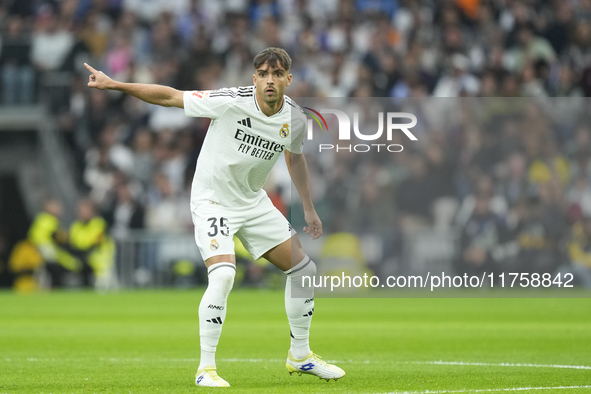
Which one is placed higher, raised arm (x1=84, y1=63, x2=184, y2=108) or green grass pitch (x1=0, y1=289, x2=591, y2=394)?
raised arm (x1=84, y1=63, x2=184, y2=108)

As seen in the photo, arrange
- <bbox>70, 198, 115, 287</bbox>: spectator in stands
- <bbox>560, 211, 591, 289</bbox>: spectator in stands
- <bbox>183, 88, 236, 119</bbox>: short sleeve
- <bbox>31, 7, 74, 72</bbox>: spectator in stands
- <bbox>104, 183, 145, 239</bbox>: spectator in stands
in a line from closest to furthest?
<bbox>183, 88, 236, 119</bbox>: short sleeve < <bbox>560, 211, 591, 289</bbox>: spectator in stands < <bbox>70, 198, 115, 287</bbox>: spectator in stands < <bbox>104, 183, 145, 239</bbox>: spectator in stands < <bbox>31, 7, 74, 72</bbox>: spectator in stands

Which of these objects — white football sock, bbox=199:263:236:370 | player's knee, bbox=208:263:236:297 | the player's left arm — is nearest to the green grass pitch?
white football sock, bbox=199:263:236:370

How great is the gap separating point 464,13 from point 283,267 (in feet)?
52.4

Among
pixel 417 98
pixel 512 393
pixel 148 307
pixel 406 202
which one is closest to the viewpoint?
pixel 512 393

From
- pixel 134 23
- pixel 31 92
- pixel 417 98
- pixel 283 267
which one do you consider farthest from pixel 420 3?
pixel 283 267

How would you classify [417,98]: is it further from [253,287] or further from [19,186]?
[19,186]

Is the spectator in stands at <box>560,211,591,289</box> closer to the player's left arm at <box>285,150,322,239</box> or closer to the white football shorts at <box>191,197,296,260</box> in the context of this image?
the player's left arm at <box>285,150,322,239</box>

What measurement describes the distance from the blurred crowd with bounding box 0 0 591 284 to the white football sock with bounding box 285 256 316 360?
31.3ft

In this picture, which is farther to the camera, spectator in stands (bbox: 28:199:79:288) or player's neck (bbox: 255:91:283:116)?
spectator in stands (bbox: 28:199:79:288)

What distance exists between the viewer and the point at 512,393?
252 inches

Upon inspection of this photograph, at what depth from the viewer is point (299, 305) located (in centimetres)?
753

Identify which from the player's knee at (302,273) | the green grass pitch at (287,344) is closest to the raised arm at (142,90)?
the player's knee at (302,273)

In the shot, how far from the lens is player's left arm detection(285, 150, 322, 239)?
7586 mm

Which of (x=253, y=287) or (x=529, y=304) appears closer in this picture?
(x=529, y=304)
